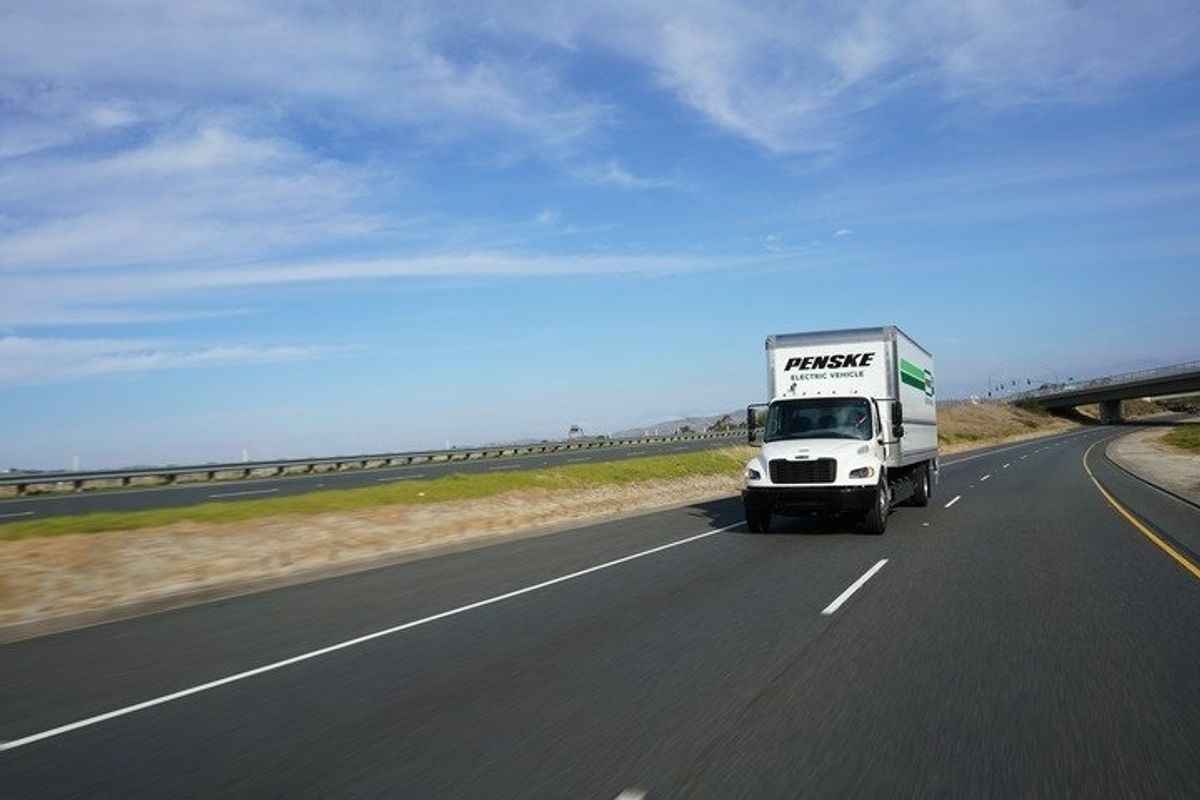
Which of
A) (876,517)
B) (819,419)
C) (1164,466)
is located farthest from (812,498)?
(1164,466)

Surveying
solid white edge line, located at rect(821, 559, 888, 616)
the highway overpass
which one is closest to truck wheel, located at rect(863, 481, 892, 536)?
solid white edge line, located at rect(821, 559, 888, 616)

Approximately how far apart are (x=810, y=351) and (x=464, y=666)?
43.5 ft

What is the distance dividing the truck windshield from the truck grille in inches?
49.5

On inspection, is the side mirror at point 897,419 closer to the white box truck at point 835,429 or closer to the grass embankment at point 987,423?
the white box truck at point 835,429

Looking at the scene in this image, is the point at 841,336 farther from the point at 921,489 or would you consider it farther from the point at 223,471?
the point at 223,471

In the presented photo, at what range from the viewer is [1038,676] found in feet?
23.5

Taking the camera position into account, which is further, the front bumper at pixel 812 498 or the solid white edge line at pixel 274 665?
the front bumper at pixel 812 498

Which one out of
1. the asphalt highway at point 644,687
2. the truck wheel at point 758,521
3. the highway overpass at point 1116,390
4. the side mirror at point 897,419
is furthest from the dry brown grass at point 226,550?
the highway overpass at point 1116,390

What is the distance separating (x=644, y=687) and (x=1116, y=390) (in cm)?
13505

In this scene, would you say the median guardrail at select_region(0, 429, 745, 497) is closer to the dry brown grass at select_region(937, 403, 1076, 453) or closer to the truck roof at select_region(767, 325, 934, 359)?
the truck roof at select_region(767, 325, 934, 359)

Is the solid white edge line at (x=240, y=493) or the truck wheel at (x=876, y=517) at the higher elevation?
the solid white edge line at (x=240, y=493)

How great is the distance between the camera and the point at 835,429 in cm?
1836

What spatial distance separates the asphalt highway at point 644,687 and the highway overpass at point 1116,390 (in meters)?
113

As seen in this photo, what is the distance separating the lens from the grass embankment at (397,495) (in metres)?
16.2
